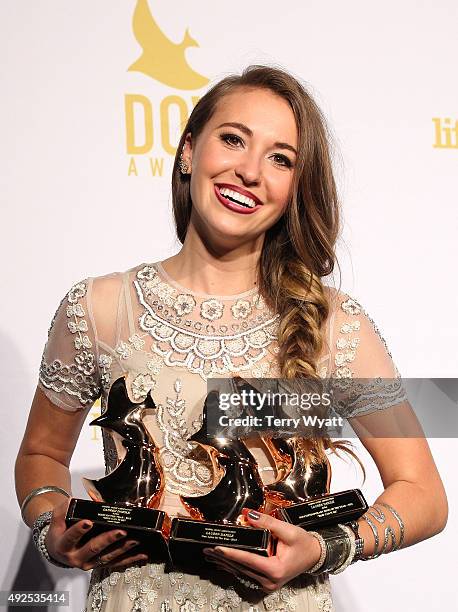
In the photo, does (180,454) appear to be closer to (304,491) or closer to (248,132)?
(304,491)

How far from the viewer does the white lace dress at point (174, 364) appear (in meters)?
1.12

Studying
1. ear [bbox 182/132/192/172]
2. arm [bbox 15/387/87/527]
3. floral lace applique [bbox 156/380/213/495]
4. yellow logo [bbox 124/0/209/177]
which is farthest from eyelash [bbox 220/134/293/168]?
yellow logo [bbox 124/0/209/177]

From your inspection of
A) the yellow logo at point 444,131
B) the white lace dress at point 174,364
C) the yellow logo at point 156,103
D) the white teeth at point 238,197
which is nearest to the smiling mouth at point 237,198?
the white teeth at point 238,197

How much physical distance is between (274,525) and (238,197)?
17.0 inches

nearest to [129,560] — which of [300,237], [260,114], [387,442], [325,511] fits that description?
[325,511]

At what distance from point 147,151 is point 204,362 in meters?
0.75

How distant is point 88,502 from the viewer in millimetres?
1013

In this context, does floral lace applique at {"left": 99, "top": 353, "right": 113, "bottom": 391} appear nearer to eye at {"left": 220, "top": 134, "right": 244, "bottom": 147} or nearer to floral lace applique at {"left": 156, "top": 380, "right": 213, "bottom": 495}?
floral lace applique at {"left": 156, "top": 380, "right": 213, "bottom": 495}

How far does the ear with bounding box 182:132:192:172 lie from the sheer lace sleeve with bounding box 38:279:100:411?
22cm

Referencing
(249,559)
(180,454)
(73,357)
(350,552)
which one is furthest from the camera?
(73,357)

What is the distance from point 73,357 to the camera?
1.28m

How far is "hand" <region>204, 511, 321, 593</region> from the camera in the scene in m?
0.96

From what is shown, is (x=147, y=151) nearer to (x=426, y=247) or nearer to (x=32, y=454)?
(x=426, y=247)

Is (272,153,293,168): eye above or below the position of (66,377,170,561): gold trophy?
above
